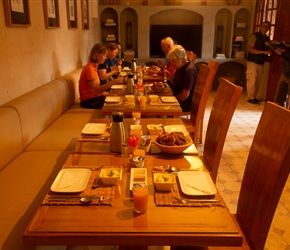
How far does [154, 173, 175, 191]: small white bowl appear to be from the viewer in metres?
1.27

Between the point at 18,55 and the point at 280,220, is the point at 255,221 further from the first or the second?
the point at 18,55

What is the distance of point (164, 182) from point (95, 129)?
86 cm

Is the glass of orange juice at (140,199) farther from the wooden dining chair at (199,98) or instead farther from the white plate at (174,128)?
the wooden dining chair at (199,98)

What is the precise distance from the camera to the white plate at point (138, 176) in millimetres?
1333

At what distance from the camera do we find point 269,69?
5641 millimetres

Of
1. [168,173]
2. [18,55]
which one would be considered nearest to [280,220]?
[168,173]

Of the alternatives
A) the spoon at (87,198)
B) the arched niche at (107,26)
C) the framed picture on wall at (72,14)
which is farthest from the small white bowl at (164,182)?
the arched niche at (107,26)

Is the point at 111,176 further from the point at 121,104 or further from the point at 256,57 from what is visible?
the point at 256,57

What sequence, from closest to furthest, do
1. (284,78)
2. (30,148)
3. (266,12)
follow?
(30,148) < (284,78) < (266,12)

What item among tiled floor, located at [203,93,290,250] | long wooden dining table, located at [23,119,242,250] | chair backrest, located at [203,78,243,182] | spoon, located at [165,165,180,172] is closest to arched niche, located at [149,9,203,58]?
tiled floor, located at [203,93,290,250]

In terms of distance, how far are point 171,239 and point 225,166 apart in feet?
7.61

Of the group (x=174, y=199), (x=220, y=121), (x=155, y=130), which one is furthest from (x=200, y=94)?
(x=174, y=199)

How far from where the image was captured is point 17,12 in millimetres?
2707

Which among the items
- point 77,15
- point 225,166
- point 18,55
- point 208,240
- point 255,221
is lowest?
point 225,166
